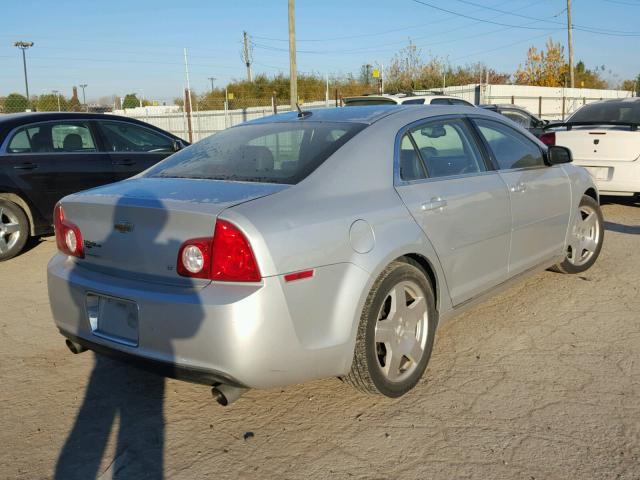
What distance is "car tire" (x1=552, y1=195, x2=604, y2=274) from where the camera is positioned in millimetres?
5344

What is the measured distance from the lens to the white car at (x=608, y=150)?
25.7ft

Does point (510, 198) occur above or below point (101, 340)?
above

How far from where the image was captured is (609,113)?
349 inches

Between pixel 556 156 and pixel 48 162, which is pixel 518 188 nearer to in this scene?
pixel 556 156

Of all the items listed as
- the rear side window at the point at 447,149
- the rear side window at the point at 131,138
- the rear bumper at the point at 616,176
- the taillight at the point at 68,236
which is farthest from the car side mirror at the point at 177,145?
the rear bumper at the point at 616,176

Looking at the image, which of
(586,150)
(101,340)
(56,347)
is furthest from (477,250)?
(586,150)

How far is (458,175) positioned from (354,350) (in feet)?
4.72

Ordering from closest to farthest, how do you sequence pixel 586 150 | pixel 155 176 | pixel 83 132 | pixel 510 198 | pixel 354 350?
pixel 354 350, pixel 155 176, pixel 510 198, pixel 83 132, pixel 586 150

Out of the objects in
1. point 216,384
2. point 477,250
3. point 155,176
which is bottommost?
point 216,384

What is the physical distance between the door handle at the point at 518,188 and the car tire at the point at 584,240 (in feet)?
3.75

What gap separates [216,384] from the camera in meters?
2.77

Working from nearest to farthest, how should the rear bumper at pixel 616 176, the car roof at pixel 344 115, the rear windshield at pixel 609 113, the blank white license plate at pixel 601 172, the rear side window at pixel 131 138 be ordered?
the car roof at pixel 344 115
the rear side window at pixel 131 138
the rear bumper at pixel 616 176
the blank white license plate at pixel 601 172
the rear windshield at pixel 609 113

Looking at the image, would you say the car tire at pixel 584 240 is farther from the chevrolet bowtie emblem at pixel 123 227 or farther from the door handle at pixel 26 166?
the door handle at pixel 26 166

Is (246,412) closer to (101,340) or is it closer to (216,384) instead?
(216,384)
